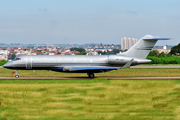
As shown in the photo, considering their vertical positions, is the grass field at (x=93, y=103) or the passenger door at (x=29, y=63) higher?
the passenger door at (x=29, y=63)

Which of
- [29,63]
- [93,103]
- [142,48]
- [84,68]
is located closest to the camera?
[93,103]

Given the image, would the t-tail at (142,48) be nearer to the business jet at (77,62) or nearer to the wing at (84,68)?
the business jet at (77,62)

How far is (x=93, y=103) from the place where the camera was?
17.1m

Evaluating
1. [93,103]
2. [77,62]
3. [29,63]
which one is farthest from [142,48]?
[93,103]

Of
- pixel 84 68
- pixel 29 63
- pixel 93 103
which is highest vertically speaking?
pixel 29 63

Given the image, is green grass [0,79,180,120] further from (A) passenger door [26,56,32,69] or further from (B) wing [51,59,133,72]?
(A) passenger door [26,56,32,69]

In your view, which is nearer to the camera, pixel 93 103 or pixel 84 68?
pixel 93 103

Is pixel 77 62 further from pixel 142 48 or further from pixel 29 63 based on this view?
pixel 142 48

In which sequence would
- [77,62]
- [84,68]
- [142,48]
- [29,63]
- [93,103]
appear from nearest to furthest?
[93,103] → [84,68] → [29,63] → [77,62] → [142,48]

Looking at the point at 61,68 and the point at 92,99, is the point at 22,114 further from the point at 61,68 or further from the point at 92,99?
the point at 61,68

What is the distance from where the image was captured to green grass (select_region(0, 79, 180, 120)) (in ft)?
48.2

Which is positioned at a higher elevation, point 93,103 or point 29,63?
point 29,63

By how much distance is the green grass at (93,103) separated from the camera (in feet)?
48.2

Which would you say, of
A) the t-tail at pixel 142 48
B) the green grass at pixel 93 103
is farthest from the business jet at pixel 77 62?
the green grass at pixel 93 103
